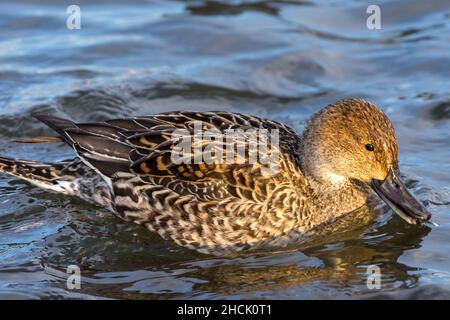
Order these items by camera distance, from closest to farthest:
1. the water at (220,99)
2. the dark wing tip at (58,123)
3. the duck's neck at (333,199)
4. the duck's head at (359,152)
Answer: the water at (220,99) < the duck's head at (359,152) < the duck's neck at (333,199) < the dark wing tip at (58,123)

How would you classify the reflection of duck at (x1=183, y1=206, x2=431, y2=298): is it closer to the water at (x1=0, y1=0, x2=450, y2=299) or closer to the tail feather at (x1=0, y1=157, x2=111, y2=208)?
the water at (x1=0, y1=0, x2=450, y2=299)

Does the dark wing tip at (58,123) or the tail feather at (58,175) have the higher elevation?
the dark wing tip at (58,123)

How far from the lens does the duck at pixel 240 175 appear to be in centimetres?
786

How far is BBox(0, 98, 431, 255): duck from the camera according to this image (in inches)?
309

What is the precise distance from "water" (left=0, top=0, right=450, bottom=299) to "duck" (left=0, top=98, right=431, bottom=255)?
0.22 metres

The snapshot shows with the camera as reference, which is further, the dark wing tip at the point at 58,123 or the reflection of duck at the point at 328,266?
the dark wing tip at the point at 58,123

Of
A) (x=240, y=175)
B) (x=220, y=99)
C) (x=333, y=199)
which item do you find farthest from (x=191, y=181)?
(x=220, y=99)

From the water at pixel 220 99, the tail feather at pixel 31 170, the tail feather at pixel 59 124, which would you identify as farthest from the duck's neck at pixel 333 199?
the tail feather at pixel 31 170

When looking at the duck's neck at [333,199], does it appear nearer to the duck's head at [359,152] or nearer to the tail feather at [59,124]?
the duck's head at [359,152]

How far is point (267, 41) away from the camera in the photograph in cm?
1278
